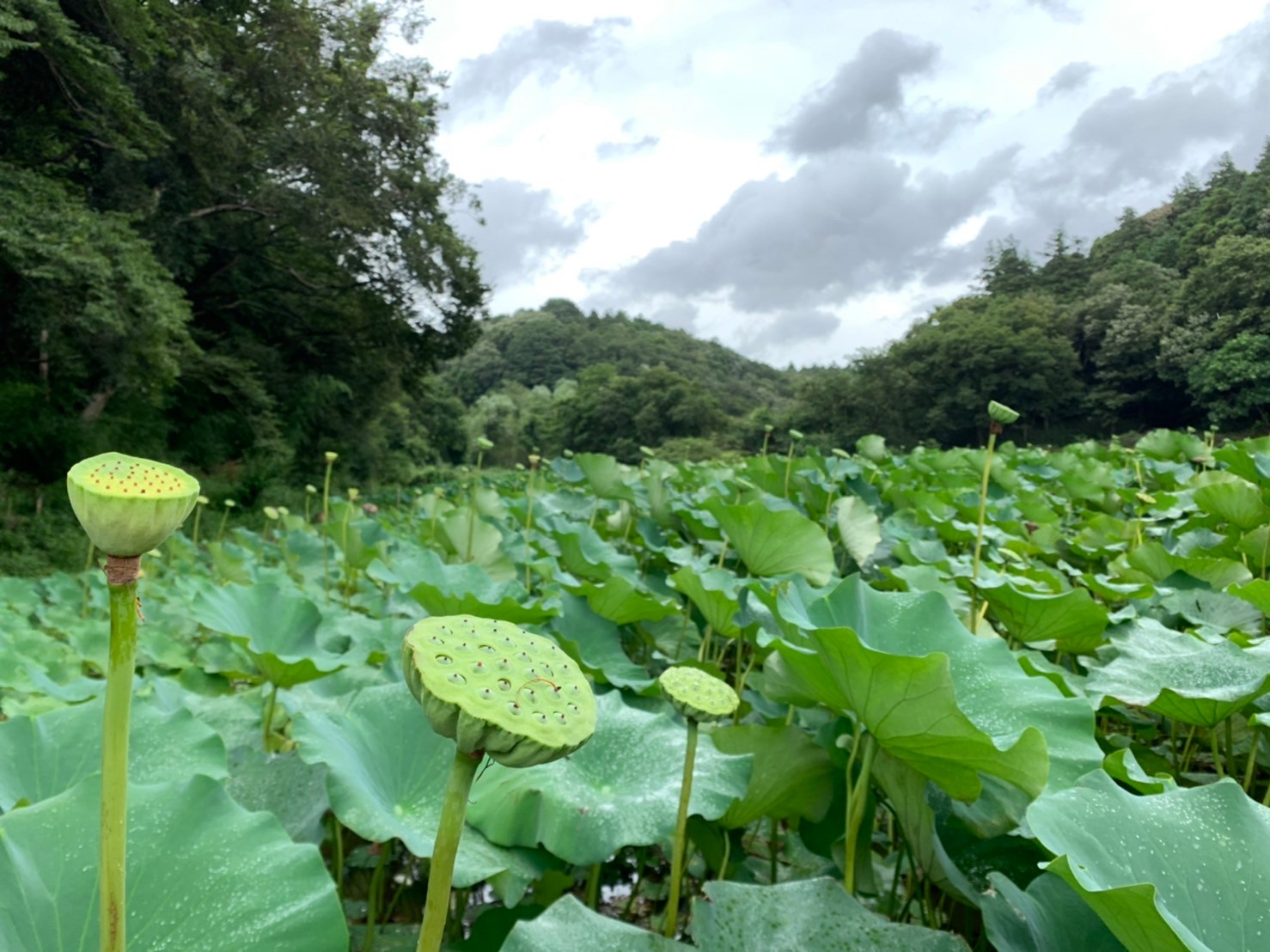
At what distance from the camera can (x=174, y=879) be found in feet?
1.38

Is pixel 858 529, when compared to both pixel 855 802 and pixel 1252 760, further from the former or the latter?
pixel 855 802

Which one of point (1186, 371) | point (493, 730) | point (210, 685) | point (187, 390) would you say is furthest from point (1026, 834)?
point (1186, 371)

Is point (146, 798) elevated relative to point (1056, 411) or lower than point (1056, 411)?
lower

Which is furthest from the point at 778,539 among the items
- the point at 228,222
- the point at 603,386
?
the point at 603,386

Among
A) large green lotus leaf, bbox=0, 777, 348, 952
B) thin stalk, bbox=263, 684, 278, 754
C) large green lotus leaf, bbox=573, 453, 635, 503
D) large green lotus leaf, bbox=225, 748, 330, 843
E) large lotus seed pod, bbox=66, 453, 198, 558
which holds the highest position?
large lotus seed pod, bbox=66, 453, 198, 558

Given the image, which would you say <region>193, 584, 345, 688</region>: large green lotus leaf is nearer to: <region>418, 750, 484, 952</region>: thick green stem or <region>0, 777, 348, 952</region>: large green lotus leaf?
<region>0, 777, 348, 952</region>: large green lotus leaf

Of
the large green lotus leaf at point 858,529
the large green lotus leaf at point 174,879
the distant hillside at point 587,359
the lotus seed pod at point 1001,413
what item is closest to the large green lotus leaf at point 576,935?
the large green lotus leaf at point 174,879

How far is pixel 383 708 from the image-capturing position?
70 centimetres

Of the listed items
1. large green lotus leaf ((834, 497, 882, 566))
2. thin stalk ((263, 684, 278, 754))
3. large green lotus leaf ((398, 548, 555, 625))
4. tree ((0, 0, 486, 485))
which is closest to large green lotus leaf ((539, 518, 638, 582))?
large green lotus leaf ((398, 548, 555, 625))

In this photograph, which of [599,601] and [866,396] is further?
[866,396]

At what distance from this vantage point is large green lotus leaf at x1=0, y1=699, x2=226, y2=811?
604 mm

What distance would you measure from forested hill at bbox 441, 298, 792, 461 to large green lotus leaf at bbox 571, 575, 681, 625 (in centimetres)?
1558

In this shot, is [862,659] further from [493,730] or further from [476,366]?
[476,366]

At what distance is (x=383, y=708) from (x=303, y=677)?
31cm
